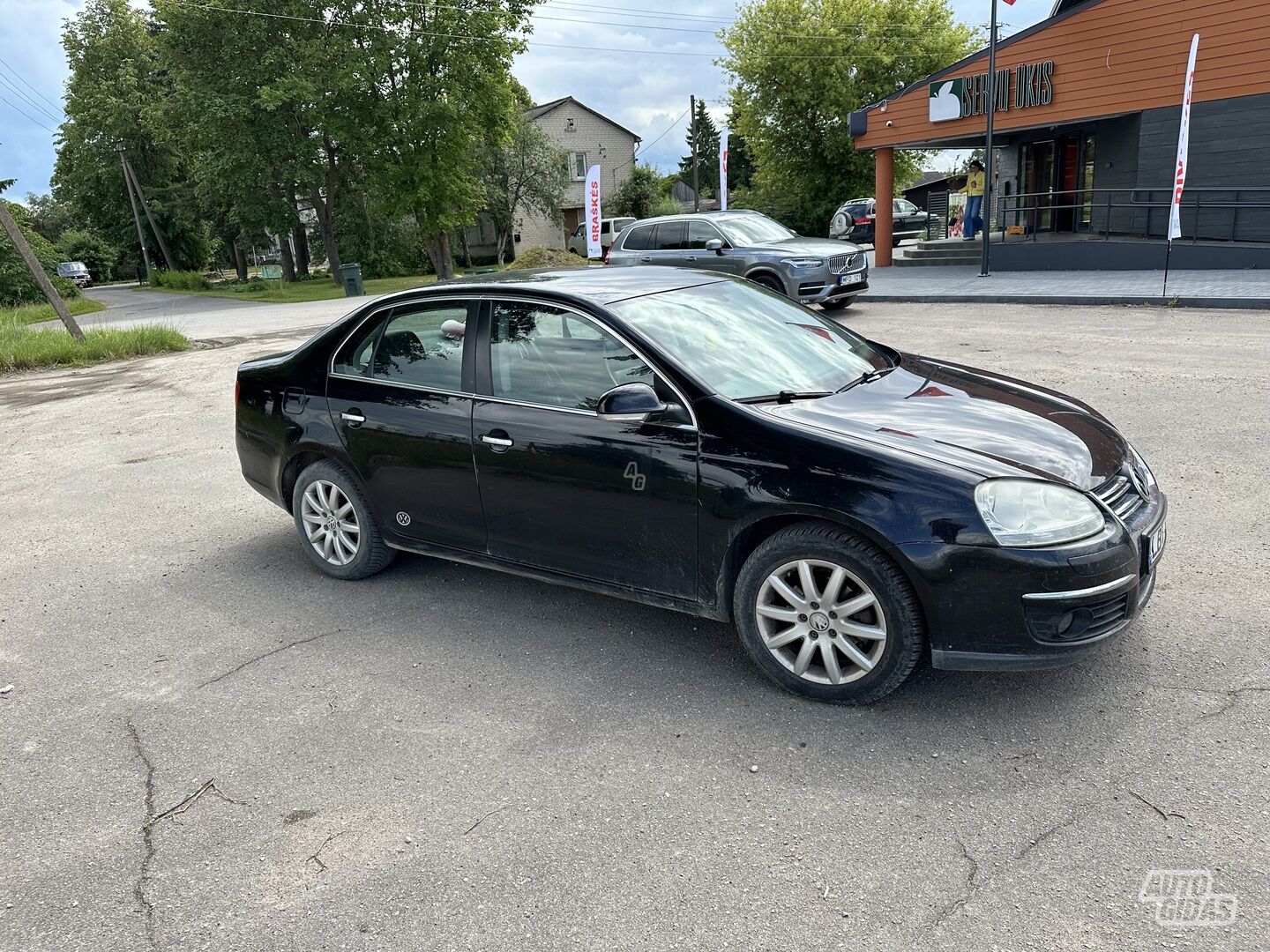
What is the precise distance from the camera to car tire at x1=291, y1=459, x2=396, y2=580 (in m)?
4.89

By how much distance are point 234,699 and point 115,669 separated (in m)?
0.77

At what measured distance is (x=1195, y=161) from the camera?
60.7 feet

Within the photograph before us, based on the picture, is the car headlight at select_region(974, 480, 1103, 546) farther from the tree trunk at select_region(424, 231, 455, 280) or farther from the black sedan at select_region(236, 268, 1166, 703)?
the tree trunk at select_region(424, 231, 455, 280)

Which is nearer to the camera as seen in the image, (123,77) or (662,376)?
(662,376)

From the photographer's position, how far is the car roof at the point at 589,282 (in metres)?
4.30

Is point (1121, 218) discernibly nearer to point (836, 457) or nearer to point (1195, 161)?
point (1195, 161)

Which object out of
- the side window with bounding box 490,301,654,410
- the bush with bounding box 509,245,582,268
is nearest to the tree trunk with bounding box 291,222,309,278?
the bush with bounding box 509,245,582,268

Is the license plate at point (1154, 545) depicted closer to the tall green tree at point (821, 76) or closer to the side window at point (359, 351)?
the side window at point (359, 351)

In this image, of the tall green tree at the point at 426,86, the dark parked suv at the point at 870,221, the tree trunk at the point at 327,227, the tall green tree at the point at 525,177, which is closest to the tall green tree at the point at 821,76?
the dark parked suv at the point at 870,221

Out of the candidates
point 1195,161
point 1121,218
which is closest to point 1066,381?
point 1195,161

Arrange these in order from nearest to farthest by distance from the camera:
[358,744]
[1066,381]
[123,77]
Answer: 1. [358,744]
2. [1066,381]
3. [123,77]

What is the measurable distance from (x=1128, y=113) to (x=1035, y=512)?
20.0 meters

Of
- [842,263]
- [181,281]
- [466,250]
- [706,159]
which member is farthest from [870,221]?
[706,159]

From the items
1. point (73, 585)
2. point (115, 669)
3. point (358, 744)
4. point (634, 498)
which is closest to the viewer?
point (358, 744)
